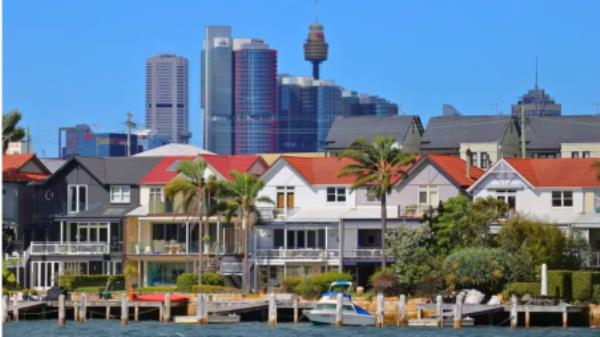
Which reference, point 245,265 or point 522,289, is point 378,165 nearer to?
point 245,265

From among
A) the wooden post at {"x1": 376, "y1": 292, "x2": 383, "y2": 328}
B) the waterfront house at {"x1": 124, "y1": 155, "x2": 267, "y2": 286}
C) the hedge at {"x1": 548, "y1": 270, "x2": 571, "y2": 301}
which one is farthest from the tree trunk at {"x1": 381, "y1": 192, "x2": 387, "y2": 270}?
the wooden post at {"x1": 376, "y1": 292, "x2": 383, "y2": 328}

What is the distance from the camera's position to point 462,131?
116125 millimetres

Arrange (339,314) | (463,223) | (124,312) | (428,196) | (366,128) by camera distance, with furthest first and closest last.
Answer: (366,128) < (428,196) < (463,223) < (124,312) < (339,314)

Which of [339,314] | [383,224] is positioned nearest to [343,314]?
[339,314]

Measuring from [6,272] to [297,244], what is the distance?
1718 cm

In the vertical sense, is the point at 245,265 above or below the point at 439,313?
above

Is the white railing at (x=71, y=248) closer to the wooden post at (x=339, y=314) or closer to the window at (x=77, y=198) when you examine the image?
the window at (x=77, y=198)

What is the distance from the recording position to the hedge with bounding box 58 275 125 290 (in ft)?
260

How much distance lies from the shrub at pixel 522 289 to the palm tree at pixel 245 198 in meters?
18.1

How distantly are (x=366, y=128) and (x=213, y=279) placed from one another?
5005 cm

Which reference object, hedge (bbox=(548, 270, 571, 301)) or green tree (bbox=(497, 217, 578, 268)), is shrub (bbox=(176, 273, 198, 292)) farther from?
hedge (bbox=(548, 270, 571, 301))

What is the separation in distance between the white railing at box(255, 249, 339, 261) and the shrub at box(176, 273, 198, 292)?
18.2ft

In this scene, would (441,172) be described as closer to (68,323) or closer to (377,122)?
(68,323)

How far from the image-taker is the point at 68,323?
6338cm
